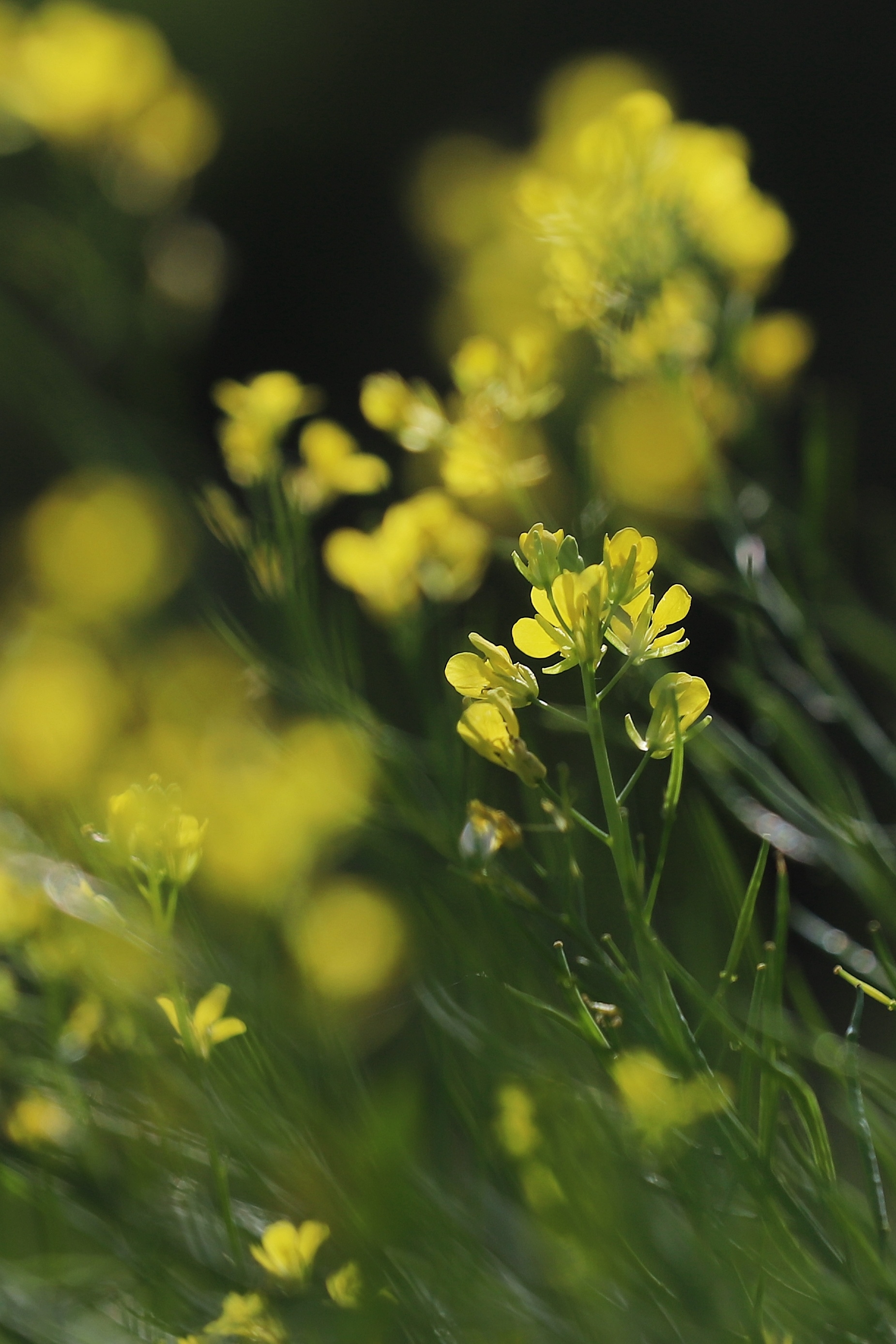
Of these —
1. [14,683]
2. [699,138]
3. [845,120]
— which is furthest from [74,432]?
[845,120]

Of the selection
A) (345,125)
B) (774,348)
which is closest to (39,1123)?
(774,348)

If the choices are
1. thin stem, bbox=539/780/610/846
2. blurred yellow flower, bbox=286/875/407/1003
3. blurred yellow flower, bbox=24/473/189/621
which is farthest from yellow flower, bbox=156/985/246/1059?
blurred yellow flower, bbox=24/473/189/621

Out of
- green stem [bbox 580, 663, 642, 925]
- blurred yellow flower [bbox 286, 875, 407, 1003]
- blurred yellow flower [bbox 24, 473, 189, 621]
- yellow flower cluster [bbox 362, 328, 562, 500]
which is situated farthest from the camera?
blurred yellow flower [bbox 24, 473, 189, 621]

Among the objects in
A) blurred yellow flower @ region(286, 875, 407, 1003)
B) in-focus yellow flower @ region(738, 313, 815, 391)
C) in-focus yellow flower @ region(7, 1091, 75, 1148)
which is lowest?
blurred yellow flower @ region(286, 875, 407, 1003)

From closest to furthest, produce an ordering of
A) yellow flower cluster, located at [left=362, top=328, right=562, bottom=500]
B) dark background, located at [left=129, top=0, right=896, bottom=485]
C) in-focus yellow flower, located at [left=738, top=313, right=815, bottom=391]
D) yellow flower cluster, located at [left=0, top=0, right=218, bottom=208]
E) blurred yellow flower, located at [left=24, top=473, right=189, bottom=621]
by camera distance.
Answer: yellow flower cluster, located at [left=362, top=328, right=562, bottom=500] < in-focus yellow flower, located at [left=738, top=313, right=815, bottom=391] < yellow flower cluster, located at [left=0, top=0, right=218, bottom=208] < blurred yellow flower, located at [left=24, top=473, right=189, bottom=621] < dark background, located at [left=129, top=0, right=896, bottom=485]

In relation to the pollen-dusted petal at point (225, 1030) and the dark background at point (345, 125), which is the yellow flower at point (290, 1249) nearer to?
the pollen-dusted petal at point (225, 1030)

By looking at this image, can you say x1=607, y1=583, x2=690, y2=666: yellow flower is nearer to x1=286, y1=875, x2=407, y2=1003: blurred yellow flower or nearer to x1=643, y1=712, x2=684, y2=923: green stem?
x1=643, y1=712, x2=684, y2=923: green stem
